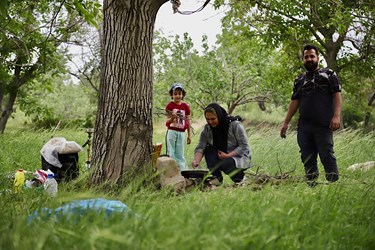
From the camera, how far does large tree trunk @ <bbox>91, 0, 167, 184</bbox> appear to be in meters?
4.83

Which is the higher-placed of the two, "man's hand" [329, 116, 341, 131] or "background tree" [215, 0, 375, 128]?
"background tree" [215, 0, 375, 128]

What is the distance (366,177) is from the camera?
471 centimetres

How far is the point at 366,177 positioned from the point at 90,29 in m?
14.2

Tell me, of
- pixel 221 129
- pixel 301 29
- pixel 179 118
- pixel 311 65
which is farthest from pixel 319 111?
pixel 301 29

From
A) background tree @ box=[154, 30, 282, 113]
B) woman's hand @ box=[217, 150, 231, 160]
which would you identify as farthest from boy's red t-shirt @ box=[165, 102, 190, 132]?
background tree @ box=[154, 30, 282, 113]

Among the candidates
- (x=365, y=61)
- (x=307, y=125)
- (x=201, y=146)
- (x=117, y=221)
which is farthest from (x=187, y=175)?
(x=365, y=61)

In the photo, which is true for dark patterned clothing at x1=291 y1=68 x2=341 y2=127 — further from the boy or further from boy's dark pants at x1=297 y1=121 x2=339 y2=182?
the boy

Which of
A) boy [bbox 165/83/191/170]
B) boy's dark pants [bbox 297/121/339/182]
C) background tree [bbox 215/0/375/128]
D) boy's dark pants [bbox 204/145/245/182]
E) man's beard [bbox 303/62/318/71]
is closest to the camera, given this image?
boy's dark pants [bbox 297/121/339/182]

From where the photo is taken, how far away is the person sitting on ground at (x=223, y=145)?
212 inches

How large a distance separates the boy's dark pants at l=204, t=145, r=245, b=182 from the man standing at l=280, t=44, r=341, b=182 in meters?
0.84

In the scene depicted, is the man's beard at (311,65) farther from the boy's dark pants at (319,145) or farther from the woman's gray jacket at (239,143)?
the woman's gray jacket at (239,143)

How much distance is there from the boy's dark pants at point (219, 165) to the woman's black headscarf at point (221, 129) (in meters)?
0.11

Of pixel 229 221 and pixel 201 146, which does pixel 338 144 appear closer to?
pixel 201 146

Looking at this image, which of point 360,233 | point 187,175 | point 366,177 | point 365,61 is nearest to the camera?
point 360,233
